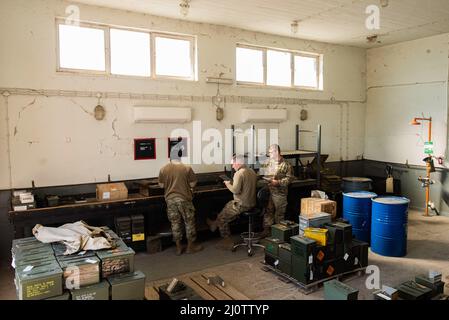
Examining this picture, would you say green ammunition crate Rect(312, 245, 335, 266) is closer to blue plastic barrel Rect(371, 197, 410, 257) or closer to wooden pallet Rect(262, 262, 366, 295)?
wooden pallet Rect(262, 262, 366, 295)

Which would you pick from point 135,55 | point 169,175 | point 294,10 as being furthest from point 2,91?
point 294,10

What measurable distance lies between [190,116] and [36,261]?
3.09 meters

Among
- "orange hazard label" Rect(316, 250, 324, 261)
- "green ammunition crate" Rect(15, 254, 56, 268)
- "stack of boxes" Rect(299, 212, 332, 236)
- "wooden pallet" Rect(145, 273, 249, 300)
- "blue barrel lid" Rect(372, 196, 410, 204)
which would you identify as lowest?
"wooden pallet" Rect(145, 273, 249, 300)

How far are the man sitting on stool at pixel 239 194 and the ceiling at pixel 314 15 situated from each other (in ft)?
6.91

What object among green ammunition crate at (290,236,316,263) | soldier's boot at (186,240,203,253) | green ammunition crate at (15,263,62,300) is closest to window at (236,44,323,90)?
soldier's boot at (186,240,203,253)

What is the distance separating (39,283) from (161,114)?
298cm

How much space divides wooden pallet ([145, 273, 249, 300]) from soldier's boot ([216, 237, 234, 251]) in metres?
1.11

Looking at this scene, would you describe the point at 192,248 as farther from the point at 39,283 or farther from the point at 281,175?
the point at 39,283

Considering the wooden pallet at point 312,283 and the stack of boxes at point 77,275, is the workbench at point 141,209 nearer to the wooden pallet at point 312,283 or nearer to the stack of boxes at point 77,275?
the stack of boxes at point 77,275

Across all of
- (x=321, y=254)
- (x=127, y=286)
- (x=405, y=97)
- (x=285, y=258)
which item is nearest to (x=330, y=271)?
(x=321, y=254)

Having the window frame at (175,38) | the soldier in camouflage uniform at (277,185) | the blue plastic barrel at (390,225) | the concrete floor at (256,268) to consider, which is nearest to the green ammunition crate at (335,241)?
the concrete floor at (256,268)

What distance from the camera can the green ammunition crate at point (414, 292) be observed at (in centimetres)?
326

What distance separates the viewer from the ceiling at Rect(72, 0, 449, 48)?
4.75 m

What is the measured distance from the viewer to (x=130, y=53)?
515 cm
